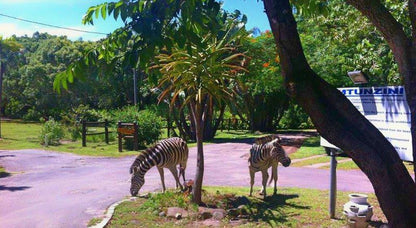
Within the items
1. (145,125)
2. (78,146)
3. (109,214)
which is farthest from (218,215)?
(78,146)

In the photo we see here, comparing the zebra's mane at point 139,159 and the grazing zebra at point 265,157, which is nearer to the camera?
the grazing zebra at point 265,157

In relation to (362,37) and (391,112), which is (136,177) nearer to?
(391,112)

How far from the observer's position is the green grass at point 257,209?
7811 mm

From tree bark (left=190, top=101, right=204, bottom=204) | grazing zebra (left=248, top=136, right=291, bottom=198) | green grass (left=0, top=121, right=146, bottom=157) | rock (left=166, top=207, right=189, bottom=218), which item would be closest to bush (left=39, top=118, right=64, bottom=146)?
green grass (left=0, top=121, right=146, bottom=157)

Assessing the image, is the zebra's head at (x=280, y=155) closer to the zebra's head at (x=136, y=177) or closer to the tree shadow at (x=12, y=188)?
the zebra's head at (x=136, y=177)

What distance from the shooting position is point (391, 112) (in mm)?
6637

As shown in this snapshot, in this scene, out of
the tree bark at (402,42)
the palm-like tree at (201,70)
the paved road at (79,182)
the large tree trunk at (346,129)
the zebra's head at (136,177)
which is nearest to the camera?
the large tree trunk at (346,129)

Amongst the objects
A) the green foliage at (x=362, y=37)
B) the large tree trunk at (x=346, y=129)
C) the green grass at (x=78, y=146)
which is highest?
the green foliage at (x=362, y=37)

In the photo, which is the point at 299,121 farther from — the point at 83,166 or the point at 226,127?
the point at 83,166

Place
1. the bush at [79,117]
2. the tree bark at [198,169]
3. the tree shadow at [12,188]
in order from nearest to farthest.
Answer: the tree bark at [198,169] → the tree shadow at [12,188] → the bush at [79,117]

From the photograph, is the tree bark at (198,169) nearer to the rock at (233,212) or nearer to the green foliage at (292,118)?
the rock at (233,212)

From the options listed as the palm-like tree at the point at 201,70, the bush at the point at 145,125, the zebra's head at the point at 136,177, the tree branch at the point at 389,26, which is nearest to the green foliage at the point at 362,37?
the palm-like tree at the point at 201,70

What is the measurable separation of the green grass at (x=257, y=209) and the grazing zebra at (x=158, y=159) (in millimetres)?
458

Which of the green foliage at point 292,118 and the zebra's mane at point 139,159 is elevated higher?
the green foliage at point 292,118
